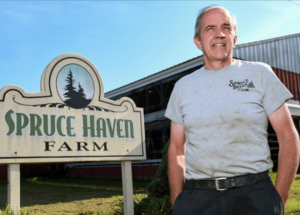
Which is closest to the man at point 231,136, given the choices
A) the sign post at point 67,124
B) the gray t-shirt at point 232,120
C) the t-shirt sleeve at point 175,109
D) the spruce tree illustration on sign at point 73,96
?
the gray t-shirt at point 232,120

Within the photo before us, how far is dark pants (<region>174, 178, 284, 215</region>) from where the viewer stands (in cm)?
165

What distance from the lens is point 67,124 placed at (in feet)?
16.4

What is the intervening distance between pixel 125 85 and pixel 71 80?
14.2 metres

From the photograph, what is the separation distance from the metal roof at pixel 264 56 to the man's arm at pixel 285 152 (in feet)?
39.9

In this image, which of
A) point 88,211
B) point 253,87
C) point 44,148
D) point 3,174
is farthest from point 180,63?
point 3,174

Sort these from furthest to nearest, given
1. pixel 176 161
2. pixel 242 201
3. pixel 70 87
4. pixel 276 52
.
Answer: pixel 276 52
pixel 70 87
pixel 176 161
pixel 242 201

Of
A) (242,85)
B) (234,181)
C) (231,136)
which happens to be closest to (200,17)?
(242,85)

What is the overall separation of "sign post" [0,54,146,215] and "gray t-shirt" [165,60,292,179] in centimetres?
344

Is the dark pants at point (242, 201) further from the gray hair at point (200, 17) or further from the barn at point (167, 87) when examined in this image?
the barn at point (167, 87)

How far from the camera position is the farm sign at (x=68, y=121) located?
4590 millimetres

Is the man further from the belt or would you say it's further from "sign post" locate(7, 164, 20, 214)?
"sign post" locate(7, 164, 20, 214)

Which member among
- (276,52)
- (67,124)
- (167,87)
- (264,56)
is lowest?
(67,124)

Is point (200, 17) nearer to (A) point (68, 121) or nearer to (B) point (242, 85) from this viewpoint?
(B) point (242, 85)

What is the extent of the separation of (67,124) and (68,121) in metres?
0.05
